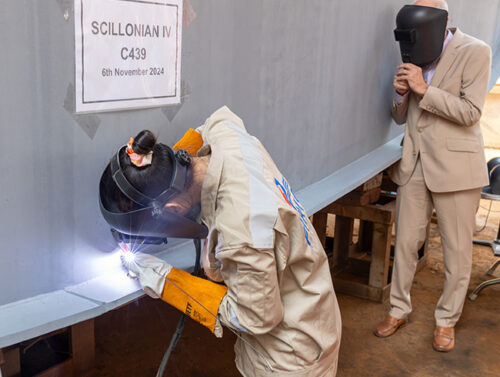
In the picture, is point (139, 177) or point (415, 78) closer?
point (139, 177)

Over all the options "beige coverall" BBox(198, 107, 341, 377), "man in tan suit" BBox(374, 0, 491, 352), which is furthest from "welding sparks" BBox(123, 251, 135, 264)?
"man in tan suit" BBox(374, 0, 491, 352)

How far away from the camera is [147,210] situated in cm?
162

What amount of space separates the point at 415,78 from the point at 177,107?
1.73 m

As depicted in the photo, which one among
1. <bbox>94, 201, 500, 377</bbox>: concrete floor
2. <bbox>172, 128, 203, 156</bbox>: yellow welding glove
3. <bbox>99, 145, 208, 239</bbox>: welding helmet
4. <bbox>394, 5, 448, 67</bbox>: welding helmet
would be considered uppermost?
<bbox>394, 5, 448, 67</bbox>: welding helmet

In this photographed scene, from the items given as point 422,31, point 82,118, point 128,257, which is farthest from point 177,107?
point 422,31

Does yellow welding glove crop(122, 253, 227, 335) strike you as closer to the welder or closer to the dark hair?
the welder

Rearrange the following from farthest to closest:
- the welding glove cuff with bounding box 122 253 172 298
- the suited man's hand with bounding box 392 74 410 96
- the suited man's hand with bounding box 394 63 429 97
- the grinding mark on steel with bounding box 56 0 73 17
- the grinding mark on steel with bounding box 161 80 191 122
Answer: the suited man's hand with bounding box 392 74 410 96 < the suited man's hand with bounding box 394 63 429 97 < the grinding mark on steel with bounding box 161 80 191 122 < the welding glove cuff with bounding box 122 253 172 298 < the grinding mark on steel with bounding box 56 0 73 17

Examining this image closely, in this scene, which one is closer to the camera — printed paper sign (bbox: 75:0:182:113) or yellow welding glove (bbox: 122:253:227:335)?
printed paper sign (bbox: 75:0:182:113)

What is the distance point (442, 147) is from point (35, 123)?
2.44 metres

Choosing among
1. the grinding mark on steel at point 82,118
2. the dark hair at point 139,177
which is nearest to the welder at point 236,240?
the dark hair at point 139,177

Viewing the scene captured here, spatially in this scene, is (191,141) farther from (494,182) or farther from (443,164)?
(494,182)

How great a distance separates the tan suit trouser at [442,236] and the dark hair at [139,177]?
2.21m

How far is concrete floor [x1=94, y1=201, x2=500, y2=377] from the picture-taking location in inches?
129

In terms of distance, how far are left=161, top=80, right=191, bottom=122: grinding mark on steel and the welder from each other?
9 centimetres
